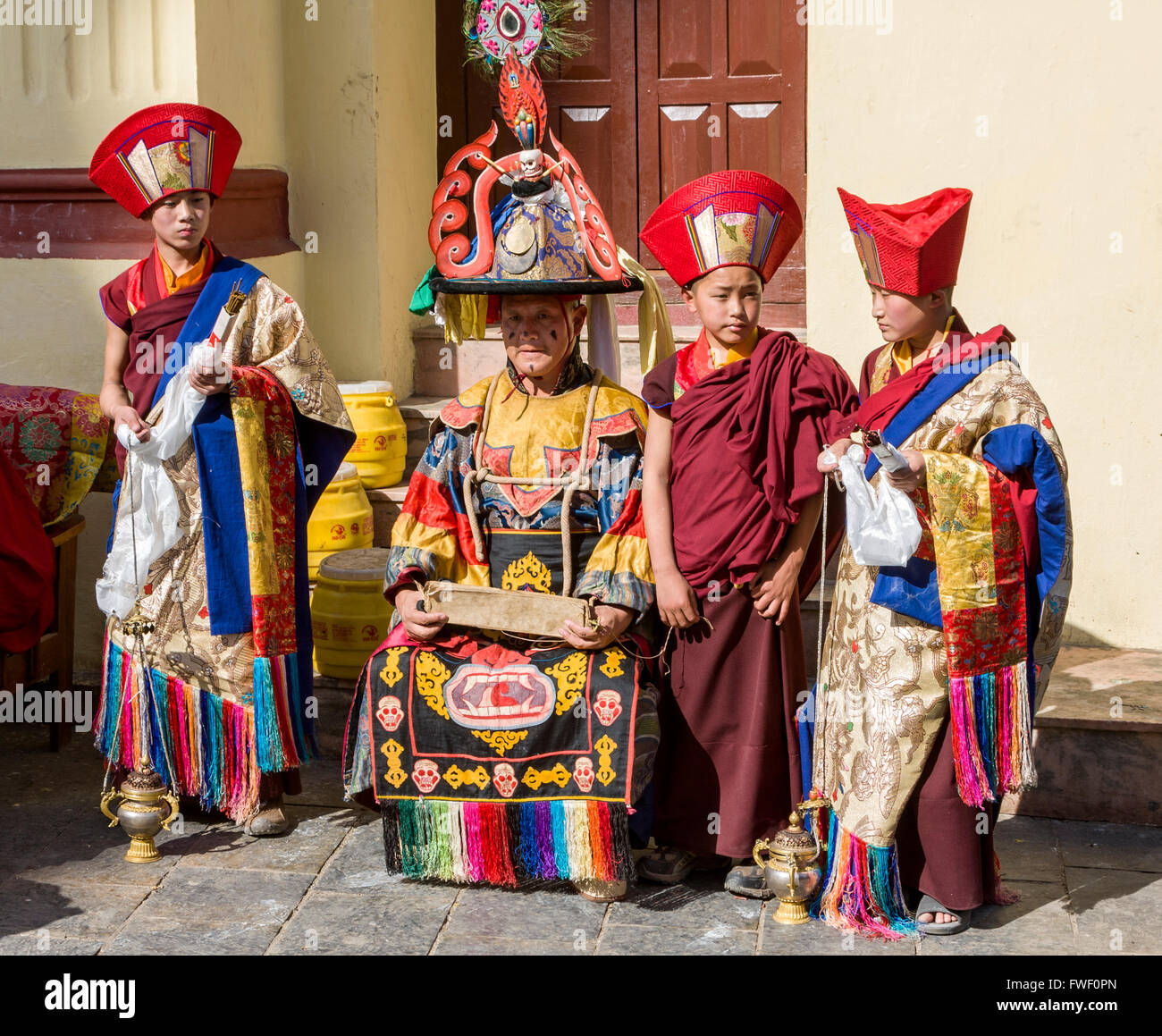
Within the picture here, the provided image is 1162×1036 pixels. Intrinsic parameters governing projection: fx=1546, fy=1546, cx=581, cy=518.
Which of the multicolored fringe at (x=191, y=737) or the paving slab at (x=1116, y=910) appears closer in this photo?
the paving slab at (x=1116, y=910)

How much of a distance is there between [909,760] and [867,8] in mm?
2818

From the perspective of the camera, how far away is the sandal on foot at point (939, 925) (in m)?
4.08

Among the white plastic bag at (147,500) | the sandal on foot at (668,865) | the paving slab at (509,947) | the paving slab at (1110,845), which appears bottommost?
the paving slab at (509,947)

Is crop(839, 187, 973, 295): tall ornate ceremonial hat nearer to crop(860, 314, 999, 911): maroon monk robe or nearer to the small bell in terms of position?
crop(860, 314, 999, 911): maroon monk robe

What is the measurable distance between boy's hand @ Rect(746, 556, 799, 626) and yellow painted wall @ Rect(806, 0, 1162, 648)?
1716 millimetres

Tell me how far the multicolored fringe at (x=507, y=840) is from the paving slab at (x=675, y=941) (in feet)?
0.61

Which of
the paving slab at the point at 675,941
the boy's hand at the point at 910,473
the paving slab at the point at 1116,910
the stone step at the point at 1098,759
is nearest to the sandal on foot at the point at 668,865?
the paving slab at the point at 675,941

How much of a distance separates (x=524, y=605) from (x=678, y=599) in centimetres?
42

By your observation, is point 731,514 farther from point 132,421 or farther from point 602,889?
point 132,421

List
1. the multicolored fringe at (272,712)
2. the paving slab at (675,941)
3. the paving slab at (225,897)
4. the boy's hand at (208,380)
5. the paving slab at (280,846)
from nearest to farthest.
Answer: the paving slab at (675,941) < the paving slab at (225,897) < the boy's hand at (208,380) < the paving slab at (280,846) < the multicolored fringe at (272,712)

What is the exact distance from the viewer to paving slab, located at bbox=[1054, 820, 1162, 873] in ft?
14.9

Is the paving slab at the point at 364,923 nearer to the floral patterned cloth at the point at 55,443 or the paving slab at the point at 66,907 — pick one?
the paving slab at the point at 66,907

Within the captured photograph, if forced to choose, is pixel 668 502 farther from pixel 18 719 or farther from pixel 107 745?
pixel 18 719

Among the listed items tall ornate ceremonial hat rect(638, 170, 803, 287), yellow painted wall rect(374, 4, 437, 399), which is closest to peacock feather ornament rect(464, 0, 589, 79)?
tall ornate ceremonial hat rect(638, 170, 803, 287)
